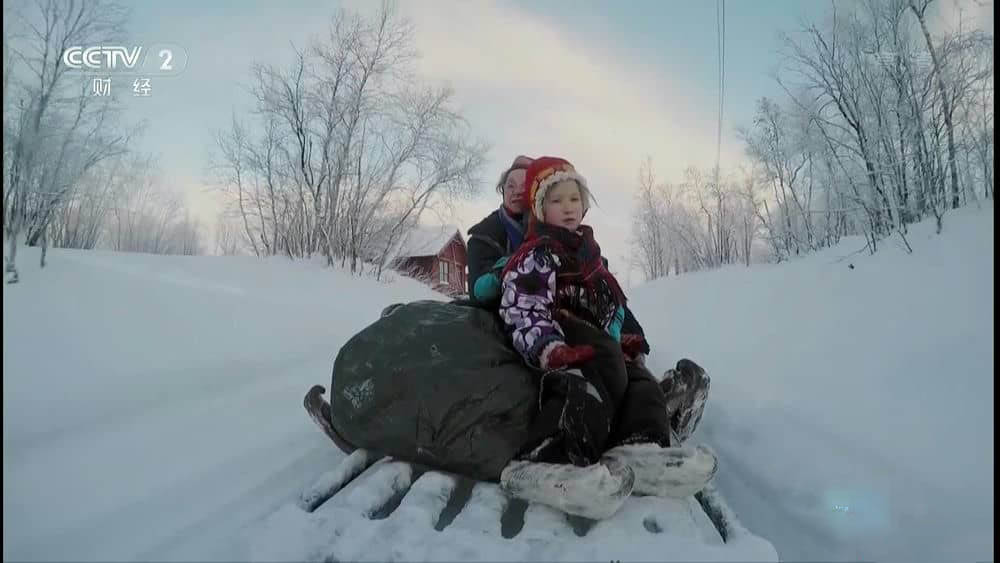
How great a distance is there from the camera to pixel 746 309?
3.86 m

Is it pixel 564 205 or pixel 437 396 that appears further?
pixel 564 205

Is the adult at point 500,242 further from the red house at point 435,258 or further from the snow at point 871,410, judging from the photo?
the red house at point 435,258

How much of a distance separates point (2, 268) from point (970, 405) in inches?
111

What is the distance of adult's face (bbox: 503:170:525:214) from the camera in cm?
224

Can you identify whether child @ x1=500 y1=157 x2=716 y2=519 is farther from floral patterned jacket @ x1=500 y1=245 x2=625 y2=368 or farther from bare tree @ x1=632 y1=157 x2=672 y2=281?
bare tree @ x1=632 y1=157 x2=672 y2=281

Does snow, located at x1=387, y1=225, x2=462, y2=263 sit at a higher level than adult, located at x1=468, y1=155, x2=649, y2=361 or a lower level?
higher

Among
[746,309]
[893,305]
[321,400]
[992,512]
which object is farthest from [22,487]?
[746,309]

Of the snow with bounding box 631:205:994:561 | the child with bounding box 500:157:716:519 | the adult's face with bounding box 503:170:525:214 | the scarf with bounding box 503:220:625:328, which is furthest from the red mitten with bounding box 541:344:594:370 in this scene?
the adult's face with bounding box 503:170:525:214

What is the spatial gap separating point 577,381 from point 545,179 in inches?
28.7

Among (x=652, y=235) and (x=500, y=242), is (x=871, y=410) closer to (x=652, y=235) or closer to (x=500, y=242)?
(x=500, y=242)

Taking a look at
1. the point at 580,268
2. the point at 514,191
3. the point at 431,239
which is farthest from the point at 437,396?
the point at 431,239

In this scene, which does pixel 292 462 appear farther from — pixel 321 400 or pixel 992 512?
pixel 992 512

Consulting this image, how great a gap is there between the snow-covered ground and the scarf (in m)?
0.63

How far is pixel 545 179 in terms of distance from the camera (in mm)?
1697
